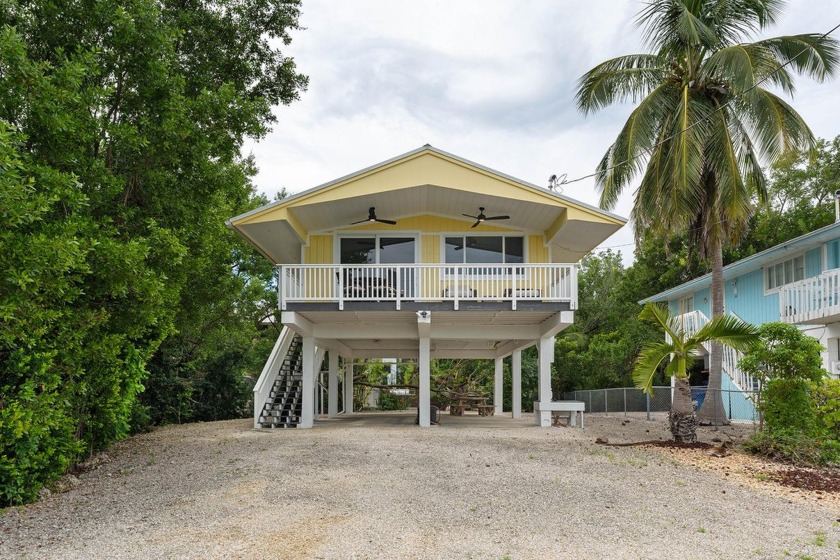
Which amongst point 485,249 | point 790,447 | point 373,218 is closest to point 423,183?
point 373,218

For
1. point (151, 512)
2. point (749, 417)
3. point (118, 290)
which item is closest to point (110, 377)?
point (118, 290)

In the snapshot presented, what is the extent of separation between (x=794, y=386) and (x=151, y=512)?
10.2 metres

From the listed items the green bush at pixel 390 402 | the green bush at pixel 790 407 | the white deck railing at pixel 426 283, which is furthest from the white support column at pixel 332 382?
the green bush at pixel 790 407

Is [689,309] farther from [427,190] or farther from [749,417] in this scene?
[427,190]

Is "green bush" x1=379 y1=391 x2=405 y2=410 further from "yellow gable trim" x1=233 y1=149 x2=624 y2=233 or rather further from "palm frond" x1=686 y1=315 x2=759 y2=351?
"palm frond" x1=686 y1=315 x2=759 y2=351

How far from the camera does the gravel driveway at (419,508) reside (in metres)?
5.78

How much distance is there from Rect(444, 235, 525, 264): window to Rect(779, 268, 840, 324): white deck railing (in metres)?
7.60

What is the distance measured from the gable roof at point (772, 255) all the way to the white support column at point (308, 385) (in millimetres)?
8244

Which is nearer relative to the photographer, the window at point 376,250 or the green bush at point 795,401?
the green bush at point 795,401

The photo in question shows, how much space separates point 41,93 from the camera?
7.49 m

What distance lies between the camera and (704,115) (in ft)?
54.0

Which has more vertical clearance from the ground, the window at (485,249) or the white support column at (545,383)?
the window at (485,249)

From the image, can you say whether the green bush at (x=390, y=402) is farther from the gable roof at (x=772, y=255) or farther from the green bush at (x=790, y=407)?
the green bush at (x=790, y=407)

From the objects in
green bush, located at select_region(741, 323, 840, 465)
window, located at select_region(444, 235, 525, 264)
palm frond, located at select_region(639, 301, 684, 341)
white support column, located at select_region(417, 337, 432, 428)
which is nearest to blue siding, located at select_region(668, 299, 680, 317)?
window, located at select_region(444, 235, 525, 264)
